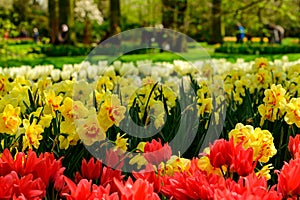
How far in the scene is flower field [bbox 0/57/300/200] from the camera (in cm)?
175

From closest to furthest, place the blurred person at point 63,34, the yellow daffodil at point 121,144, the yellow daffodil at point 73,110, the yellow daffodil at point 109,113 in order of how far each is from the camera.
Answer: the yellow daffodil at point 121,144
the yellow daffodil at point 109,113
the yellow daffodil at point 73,110
the blurred person at point 63,34

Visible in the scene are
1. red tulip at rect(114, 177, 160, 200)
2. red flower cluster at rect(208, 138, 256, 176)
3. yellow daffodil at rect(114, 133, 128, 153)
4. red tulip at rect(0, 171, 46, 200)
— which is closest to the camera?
red tulip at rect(114, 177, 160, 200)

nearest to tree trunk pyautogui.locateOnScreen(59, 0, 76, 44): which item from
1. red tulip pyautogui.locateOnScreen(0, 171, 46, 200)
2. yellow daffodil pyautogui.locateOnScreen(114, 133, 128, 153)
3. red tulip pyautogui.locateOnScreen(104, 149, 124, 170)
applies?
yellow daffodil pyautogui.locateOnScreen(114, 133, 128, 153)

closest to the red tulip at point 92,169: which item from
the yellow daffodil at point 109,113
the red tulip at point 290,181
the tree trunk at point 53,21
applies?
the yellow daffodil at point 109,113

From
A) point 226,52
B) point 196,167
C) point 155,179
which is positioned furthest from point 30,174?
point 226,52

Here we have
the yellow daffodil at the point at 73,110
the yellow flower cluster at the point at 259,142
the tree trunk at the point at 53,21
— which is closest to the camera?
the yellow flower cluster at the point at 259,142

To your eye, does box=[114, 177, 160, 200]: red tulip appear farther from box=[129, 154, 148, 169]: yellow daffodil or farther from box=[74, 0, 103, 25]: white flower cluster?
box=[74, 0, 103, 25]: white flower cluster

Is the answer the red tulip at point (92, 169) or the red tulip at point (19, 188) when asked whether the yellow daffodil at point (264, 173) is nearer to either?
the red tulip at point (92, 169)

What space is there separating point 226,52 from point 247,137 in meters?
16.0

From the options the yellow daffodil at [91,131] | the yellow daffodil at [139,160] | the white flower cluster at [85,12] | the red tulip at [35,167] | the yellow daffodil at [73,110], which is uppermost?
the white flower cluster at [85,12]

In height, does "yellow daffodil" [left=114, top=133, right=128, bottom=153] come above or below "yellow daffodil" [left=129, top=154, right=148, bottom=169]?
above

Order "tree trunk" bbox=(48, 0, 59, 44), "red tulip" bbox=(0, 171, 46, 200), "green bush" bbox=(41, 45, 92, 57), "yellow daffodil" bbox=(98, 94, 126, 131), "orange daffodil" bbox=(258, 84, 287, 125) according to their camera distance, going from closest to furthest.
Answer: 1. "red tulip" bbox=(0, 171, 46, 200)
2. "yellow daffodil" bbox=(98, 94, 126, 131)
3. "orange daffodil" bbox=(258, 84, 287, 125)
4. "green bush" bbox=(41, 45, 92, 57)
5. "tree trunk" bbox=(48, 0, 59, 44)

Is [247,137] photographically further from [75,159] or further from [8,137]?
[8,137]

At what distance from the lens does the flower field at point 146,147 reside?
1746mm
